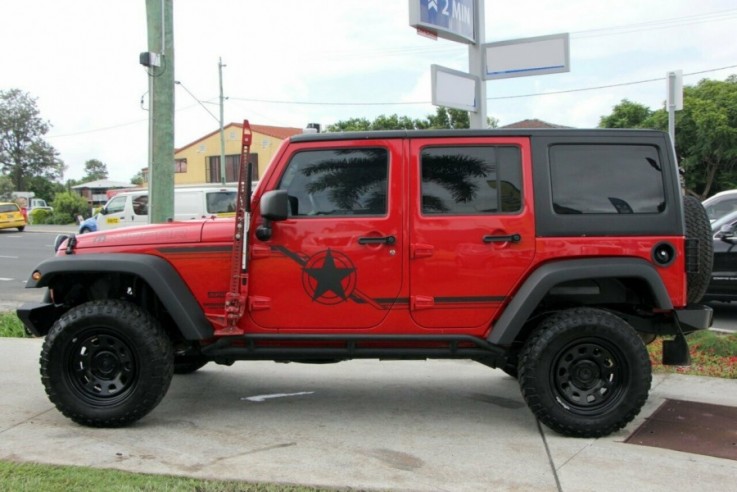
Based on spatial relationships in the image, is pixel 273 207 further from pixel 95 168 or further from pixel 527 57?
pixel 95 168

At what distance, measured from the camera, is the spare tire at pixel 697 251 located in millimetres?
4340

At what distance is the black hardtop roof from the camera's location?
4.39 metres

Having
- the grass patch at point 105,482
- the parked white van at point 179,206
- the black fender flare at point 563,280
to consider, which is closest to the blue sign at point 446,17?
the black fender flare at point 563,280

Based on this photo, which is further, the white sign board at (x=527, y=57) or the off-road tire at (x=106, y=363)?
the white sign board at (x=527, y=57)

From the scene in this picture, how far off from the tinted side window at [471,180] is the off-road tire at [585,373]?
0.87 metres

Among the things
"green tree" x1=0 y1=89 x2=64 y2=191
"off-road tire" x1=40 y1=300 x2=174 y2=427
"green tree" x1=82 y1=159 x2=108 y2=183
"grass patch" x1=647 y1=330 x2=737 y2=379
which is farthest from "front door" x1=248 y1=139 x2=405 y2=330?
"green tree" x1=82 y1=159 x2=108 y2=183

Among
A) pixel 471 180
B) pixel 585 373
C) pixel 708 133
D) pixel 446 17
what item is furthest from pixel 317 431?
pixel 708 133

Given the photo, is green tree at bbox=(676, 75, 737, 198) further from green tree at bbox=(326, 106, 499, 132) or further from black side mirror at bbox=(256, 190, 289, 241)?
black side mirror at bbox=(256, 190, 289, 241)

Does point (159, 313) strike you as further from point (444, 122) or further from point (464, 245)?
point (444, 122)

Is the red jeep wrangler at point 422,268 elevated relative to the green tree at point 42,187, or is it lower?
lower

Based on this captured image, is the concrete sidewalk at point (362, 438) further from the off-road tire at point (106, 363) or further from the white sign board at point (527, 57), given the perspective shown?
the white sign board at point (527, 57)

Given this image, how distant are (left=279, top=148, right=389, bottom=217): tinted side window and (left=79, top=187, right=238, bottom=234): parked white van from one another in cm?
1181

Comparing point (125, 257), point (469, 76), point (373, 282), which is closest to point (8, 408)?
point (125, 257)

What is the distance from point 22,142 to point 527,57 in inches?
3138
